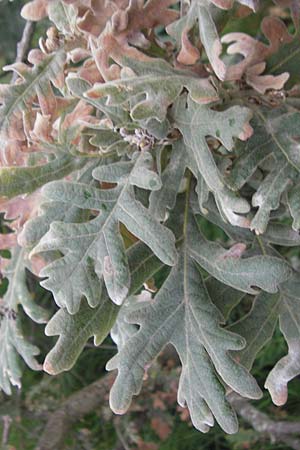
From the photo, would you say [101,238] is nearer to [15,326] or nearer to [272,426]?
[15,326]

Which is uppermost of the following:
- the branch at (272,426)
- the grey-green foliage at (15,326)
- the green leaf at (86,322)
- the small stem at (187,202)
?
the small stem at (187,202)

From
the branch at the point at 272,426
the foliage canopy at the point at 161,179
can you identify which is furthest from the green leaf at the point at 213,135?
the branch at the point at 272,426

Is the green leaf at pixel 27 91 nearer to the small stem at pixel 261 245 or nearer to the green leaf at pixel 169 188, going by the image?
the green leaf at pixel 169 188

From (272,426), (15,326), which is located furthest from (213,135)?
(272,426)

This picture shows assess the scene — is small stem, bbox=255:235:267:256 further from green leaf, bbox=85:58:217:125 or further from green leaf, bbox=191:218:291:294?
green leaf, bbox=85:58:217:125

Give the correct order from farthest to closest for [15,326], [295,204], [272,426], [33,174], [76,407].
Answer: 1. [76,407]
2. [272,426]
3. [15,326]
4. [33,174]
5. [295,204]
